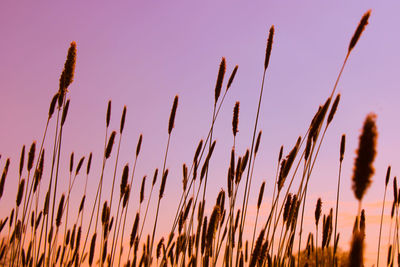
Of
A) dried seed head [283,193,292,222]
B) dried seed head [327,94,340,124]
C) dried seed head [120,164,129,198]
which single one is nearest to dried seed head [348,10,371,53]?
dried seed head [327,94,340,124]

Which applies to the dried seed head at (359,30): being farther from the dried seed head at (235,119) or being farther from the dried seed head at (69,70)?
the dried seed head at (69,70)

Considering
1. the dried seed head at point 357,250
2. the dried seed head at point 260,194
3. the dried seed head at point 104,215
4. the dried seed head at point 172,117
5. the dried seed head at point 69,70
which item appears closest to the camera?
the dried seed head at point 357,250

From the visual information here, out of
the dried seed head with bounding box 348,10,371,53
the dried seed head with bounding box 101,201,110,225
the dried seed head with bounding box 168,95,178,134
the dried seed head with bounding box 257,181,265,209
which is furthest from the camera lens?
the dried seed head with bounding box 101,201,110,225

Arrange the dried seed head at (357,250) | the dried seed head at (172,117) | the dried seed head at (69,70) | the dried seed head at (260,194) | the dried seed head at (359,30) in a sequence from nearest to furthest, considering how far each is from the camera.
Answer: the dried seed head at (357,250)
the dried seed head at (359,30)
the dried seed head at (69,70)
the dried seed head at (172,117)
the dried seed head at (260,194)

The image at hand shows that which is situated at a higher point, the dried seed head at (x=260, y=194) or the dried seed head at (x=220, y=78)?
the dried seed head at (x=220, y=78)

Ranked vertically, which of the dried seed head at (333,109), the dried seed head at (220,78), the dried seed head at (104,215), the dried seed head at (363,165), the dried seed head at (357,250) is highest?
the dried seed head at (220,78)

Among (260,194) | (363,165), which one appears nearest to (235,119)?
(260,194)

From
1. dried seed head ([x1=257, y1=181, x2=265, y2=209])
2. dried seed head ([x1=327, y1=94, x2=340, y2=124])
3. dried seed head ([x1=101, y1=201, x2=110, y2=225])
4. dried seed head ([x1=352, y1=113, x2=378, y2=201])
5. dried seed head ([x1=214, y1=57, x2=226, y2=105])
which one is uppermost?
dried seed head ([x1=214, y1=57, x2=226, y2=105])

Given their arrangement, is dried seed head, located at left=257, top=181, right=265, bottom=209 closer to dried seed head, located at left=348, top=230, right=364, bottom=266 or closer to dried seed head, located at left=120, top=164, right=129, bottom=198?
dried seed head, located at left=120, top=164, right=129, bottom=198

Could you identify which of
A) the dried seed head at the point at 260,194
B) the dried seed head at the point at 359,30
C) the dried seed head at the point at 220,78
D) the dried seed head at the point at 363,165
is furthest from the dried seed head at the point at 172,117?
the dried seed head at the point at 363,165

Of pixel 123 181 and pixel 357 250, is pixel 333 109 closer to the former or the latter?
pixel 123 181

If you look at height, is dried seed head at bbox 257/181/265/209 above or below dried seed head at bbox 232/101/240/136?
below

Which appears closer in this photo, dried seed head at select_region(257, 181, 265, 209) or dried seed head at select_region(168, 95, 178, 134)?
dried seed head at select_region(168, 95, 178, 134)

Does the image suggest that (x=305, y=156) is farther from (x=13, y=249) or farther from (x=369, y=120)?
(x=13, y=249)
